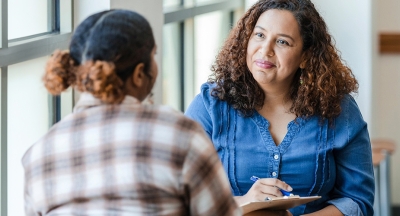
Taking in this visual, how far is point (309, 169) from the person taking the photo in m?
2.19

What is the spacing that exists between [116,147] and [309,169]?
1.08 m

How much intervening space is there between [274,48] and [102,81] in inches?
41.5

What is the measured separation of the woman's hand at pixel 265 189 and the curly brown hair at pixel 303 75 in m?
0.28

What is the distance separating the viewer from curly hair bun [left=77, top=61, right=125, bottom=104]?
1.27m

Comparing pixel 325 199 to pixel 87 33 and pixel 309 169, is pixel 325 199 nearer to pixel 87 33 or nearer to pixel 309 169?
pixel 309 169

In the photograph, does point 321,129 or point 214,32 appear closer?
point 321,129

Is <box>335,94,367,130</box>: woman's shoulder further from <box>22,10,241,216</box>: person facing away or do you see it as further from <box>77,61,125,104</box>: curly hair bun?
<box>77,61,125,104</box>: curly hair bun

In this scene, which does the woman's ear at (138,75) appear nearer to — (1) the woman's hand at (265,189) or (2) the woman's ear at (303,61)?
(1) the woman's hand at (265,189)

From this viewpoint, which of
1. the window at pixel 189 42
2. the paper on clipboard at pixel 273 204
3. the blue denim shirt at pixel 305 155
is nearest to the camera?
the paper on clipboard at pixel 273 204

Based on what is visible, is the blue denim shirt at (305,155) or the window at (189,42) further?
the window at (189,42)

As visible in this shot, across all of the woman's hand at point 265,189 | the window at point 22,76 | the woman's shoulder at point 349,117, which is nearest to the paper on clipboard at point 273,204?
the woman's hand at point 265,189

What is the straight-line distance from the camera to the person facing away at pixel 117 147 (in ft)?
4.12

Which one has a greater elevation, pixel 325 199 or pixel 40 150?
pixel 40 150

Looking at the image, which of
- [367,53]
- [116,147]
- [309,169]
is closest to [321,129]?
[309,169]
